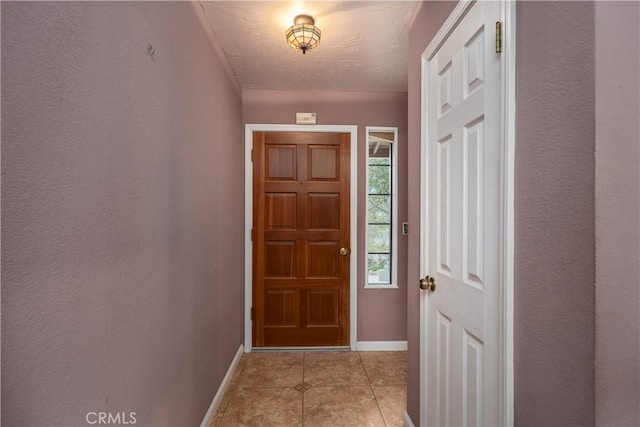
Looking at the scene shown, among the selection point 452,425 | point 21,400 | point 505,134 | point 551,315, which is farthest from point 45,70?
point 452,425

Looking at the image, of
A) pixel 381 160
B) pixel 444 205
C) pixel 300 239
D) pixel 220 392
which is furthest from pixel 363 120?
pixel 220 392

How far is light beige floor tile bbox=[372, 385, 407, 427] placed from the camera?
1.87 meters

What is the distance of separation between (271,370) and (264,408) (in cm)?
50

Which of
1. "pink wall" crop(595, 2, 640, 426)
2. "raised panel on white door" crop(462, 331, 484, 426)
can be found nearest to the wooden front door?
"raised panel on white door" crop(462, 331, 484, 426)

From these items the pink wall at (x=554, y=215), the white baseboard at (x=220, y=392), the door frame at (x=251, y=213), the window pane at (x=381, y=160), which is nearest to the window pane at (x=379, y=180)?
the window pane at (x=381, y=160)

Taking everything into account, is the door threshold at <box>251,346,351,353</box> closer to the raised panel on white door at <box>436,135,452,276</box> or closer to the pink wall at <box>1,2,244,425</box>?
the pink wall at <box>1,2,244,425</box>

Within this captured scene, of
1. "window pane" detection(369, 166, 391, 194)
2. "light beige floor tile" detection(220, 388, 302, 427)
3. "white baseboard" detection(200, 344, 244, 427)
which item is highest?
"window pane" detection(369, 166, 391, 194)

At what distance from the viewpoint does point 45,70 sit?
664mm

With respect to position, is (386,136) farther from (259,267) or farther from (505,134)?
(505,134)

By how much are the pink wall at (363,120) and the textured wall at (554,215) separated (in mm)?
2021

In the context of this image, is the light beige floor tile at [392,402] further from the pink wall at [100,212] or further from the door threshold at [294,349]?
the pink wall at [100,212]

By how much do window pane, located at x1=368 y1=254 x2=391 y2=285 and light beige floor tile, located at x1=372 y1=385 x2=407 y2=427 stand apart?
0.96m

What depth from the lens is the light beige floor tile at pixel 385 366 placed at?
233 centimetres

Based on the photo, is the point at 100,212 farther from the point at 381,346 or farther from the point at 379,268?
the point at 381,346
